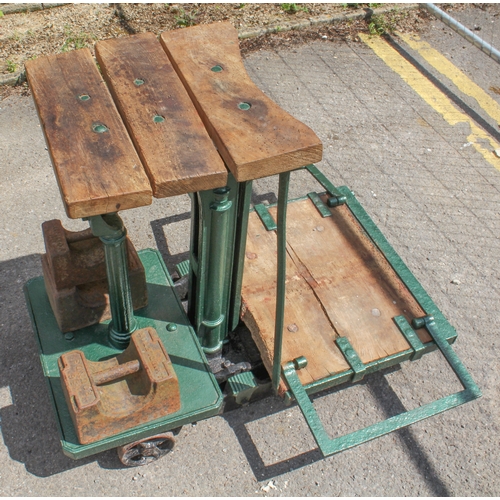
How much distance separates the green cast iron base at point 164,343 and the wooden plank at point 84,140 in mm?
1023

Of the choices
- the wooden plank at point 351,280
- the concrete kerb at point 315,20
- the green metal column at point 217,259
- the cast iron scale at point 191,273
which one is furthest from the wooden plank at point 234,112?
the concrete kerb at point 315,20

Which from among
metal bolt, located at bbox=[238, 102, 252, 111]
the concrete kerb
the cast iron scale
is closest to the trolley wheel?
the cast iron scale

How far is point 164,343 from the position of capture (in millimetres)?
2914

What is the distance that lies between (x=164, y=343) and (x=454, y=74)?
404cm

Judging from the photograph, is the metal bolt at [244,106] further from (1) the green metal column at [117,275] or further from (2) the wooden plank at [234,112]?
(1) the green metal column at [117,275]

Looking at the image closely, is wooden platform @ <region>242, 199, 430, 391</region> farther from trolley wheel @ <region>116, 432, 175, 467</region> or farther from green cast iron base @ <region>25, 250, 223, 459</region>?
trolley wheel @ <region>116, 432, 175, 467</region>

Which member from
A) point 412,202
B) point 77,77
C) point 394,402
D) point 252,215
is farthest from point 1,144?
point 394,402

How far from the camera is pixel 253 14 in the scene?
607 cm

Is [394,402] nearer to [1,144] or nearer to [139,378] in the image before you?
[139,378]

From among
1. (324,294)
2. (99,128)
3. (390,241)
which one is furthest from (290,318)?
(99,128)

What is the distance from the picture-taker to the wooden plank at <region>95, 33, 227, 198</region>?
2.12 metres

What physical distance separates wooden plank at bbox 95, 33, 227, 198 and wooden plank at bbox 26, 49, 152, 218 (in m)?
0.05

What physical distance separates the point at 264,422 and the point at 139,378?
0.86m

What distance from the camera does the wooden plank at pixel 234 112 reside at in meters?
2.14
